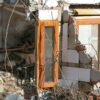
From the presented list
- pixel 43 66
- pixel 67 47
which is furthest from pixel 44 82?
pixel 67 47

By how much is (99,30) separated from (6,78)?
2.88 meters

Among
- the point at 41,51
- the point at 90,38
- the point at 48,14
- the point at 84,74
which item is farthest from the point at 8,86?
the point at 90,38

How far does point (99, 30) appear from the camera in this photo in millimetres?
13203

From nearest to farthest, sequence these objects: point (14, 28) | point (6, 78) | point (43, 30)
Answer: point (43, 30) < point (6, 78) < point (14, 28)

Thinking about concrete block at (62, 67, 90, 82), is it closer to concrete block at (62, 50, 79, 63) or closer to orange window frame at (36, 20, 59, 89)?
concrete block at (62, 50, 79, 63)

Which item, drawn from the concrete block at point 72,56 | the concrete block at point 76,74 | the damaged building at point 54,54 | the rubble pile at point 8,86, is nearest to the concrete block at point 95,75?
the damaged building at point 54,54

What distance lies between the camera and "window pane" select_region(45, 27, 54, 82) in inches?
467

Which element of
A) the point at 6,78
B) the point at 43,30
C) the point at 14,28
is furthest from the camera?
the point at 14,28

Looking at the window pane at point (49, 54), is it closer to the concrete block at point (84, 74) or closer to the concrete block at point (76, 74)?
the concrete block at point (76, 74)

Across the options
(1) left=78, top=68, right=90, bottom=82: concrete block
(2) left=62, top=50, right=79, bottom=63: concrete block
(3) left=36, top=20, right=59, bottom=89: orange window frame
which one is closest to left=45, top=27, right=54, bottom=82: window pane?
(3) left=36, top=20, right=59, bottom=89: orange window frame

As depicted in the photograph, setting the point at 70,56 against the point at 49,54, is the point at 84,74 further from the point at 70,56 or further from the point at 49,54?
the point at 49,54

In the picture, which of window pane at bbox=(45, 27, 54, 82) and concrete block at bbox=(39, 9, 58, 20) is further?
window pane at bbox=(45, 27, 54, 82)

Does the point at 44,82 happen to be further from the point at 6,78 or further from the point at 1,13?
the point at 1,13

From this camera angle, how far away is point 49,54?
11922 millimetres
